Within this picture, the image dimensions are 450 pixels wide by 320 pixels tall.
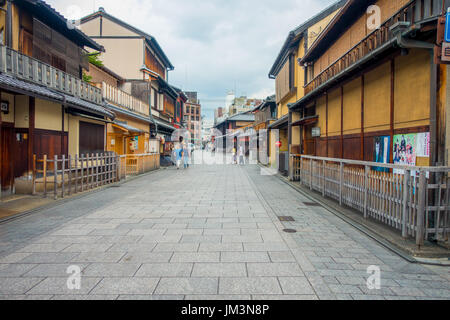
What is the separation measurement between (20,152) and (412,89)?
12281 millimetres

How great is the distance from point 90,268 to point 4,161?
7978mm

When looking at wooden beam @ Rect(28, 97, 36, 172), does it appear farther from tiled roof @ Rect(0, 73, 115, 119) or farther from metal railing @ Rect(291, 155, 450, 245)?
metal railing @ Rect(291, 155, 450, 245)

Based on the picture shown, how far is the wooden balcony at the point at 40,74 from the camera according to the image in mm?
8672

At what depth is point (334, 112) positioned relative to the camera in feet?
38.2

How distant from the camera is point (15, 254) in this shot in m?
4.59

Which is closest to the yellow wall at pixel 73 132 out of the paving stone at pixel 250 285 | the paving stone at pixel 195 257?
the paving stone at pixel 195 257

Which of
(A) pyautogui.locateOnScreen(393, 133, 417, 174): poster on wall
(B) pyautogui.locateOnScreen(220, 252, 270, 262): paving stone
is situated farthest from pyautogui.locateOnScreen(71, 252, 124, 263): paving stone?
(A) pyautogui.locateOnScreen(393, 133, 417, 174): poster on wall

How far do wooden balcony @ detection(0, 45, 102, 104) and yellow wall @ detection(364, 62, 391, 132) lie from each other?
11.3 meters

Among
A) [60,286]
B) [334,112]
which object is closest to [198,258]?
[60,286]

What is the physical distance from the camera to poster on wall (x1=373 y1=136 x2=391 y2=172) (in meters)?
7.43

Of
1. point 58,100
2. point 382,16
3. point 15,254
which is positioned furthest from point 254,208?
point 58,100

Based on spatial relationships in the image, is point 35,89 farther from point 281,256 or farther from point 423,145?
point 423,145

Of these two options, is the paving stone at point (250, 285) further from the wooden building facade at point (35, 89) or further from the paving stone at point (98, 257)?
the wooden building facade at point (35, 89)
